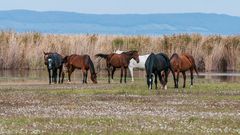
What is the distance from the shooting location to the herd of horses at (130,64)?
36.2 meters

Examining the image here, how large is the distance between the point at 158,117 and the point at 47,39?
39.7 metres

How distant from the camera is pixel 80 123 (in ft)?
62.8

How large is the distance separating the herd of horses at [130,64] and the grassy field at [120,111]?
2.36 metres

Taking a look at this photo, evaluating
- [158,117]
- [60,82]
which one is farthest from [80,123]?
[60,82]

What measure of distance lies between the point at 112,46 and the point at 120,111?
122 feet

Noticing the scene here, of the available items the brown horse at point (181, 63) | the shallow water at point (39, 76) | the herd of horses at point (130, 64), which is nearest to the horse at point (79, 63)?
the herd of horses at point (130, 64)

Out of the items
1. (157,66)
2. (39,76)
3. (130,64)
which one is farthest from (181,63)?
(39,76)

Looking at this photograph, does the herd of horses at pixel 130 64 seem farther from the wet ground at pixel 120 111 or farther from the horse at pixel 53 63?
the wet ground at pixel 120 111

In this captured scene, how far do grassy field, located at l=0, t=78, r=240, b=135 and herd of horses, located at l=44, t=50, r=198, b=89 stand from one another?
7.74 ft

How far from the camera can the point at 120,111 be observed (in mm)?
22984

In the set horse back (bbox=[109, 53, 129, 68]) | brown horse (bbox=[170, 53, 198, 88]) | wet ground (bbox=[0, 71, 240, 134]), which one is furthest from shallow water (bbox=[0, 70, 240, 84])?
wet ground (bbox=[0, 71, 240, 134])

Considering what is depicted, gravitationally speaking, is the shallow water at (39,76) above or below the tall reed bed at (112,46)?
below

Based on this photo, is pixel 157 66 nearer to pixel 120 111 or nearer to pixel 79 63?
pixel 79 63

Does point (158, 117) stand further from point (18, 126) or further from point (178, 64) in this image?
point (178, 64)
